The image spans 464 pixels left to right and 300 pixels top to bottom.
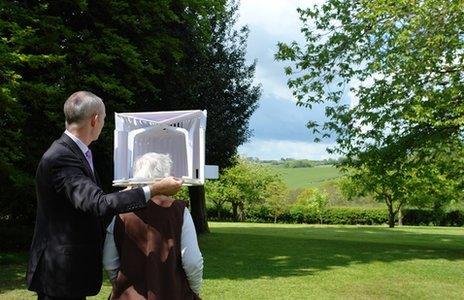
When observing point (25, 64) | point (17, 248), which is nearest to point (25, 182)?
point (25, 64)

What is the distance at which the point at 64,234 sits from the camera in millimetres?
3770

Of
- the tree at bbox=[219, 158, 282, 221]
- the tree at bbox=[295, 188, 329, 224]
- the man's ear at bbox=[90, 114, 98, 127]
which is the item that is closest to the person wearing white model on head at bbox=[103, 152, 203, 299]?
the man's ear at bbox=[90, 114, 98, 127]

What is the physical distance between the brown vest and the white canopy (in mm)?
507

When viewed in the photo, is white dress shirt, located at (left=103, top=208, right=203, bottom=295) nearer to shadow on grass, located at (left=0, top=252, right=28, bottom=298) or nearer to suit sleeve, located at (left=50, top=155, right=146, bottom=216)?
suit sleeve, located at (left=50, top=155, right=146, bottom=216)

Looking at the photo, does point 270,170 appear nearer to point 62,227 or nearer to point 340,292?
point 340,292

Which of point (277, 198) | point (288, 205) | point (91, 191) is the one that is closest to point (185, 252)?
point (91, 191)

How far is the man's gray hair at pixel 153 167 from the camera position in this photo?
12.5 feet

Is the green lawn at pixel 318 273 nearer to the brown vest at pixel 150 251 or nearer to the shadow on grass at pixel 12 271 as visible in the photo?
the shadow on grass at pixel 12 271

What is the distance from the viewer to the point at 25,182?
46.6ft

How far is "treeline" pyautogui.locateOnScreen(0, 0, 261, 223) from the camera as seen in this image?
44.9 feet

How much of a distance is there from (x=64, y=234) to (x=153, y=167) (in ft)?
2.50

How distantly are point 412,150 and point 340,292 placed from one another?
10.1 metres

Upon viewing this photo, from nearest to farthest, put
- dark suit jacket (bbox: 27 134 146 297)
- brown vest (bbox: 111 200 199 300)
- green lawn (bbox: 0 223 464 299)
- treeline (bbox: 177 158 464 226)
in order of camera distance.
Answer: dark suit jacket (bbox: 27 134 146 297), brown vest (bbox: 111 200 199 300), green lawn (bbox: 0 223 464 299), treeline (bbox: 177 158 464 226)

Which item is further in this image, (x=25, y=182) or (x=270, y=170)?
(x=270, y=170)
